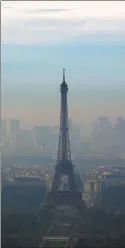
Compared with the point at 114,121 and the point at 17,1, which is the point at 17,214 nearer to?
the point at 114,121

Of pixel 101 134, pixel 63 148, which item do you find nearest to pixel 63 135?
pixel 63 148

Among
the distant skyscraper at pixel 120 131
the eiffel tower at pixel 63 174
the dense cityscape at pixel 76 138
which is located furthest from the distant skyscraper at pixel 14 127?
the distant skyscraper at pixel 120 131

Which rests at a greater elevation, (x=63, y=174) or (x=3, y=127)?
(x=3, y=127)

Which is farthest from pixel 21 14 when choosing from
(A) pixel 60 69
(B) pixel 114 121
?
(B) pixel 114 121

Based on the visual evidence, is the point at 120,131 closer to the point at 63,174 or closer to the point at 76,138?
the point at 76,138

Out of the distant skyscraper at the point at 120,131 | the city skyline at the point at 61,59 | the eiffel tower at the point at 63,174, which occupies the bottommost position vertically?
the eiffel tower at the point at 63,174

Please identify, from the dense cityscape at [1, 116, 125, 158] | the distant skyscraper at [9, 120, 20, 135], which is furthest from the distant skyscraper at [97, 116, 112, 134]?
the distant skyscraper at [9, 120, 20, 135]

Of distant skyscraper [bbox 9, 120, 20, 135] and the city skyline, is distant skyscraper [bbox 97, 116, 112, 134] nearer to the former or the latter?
the city skyline

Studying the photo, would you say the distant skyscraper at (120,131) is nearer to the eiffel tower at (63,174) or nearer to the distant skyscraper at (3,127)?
the eiffel tower at (63,174)
